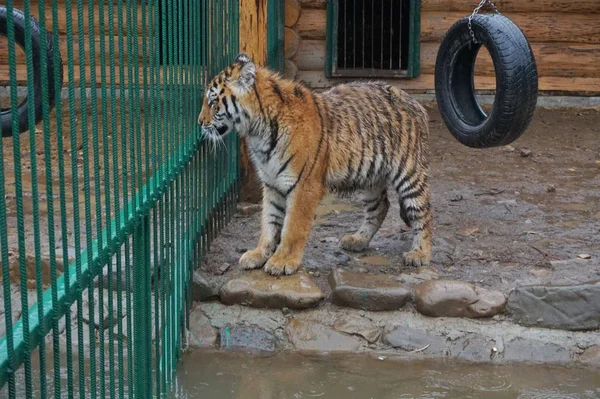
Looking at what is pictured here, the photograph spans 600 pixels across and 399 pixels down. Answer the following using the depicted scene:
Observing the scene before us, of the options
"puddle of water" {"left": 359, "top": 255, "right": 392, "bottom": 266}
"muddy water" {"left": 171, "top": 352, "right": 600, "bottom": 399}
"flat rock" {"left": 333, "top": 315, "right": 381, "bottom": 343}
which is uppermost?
"puddle of water" {"left": 359, "top": 255, "right": 392, "bottom": 266}

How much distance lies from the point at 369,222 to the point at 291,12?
4.30m

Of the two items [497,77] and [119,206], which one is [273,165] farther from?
[119,206]

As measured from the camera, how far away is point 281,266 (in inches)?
232

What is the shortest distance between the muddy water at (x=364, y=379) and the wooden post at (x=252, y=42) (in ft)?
7.10

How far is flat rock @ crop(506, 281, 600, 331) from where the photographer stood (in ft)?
18.6

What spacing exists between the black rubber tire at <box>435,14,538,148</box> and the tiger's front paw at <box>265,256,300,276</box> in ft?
4.88

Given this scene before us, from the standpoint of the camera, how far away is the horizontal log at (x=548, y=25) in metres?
10.2

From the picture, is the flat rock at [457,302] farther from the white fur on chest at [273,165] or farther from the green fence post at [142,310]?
the green fence post at [142,310]

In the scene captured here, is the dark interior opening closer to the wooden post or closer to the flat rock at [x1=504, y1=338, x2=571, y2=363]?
the wooden post

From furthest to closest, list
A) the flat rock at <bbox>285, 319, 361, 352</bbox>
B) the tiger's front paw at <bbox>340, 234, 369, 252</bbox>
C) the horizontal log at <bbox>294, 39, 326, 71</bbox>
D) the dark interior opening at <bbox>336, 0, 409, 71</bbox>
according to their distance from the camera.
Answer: the dark interior opening at <bbox>336, 0, 409, 71</bbox>, the horizontal log at <bbox>294, 39, 326, 71</bbox>, the tiger's front paw at <bbox>340, 234, 369, 252</bbox>, the flat rock at <bbox>285, 319, 361, 352</bbox>

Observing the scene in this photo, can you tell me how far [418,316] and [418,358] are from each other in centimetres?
28

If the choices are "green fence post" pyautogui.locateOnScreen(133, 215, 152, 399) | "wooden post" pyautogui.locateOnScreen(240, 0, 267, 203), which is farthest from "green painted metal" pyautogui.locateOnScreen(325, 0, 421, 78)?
"green fence post" pyautogui.locateOnScreen(133, 215, 152, 399)

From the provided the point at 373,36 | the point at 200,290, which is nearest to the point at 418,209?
the point at 200,290

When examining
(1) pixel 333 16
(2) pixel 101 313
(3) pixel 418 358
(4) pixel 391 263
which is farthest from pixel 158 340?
(1) pixel 333 16
